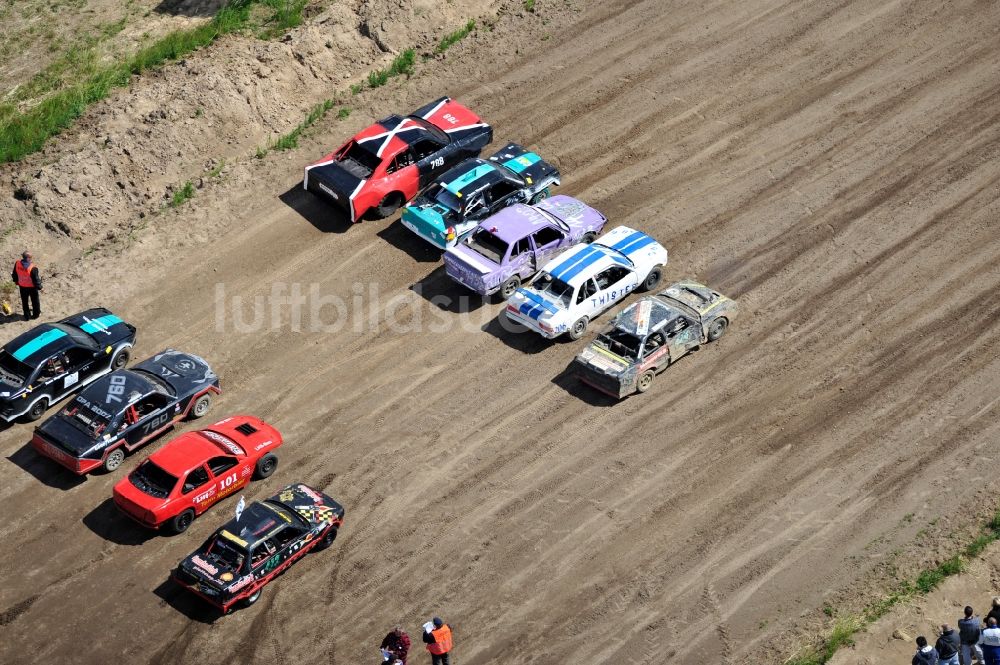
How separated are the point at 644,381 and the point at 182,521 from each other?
991 centimetres

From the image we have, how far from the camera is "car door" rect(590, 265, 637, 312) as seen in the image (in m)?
28.3

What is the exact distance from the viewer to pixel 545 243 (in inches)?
1165

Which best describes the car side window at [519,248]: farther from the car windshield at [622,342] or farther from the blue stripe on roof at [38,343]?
the blue stripe on roof at [38,343]

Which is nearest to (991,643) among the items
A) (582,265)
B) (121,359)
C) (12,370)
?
(582,265)

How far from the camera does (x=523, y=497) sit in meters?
25.0

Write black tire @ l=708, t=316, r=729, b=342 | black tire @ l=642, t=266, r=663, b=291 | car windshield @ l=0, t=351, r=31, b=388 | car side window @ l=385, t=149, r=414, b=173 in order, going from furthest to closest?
car side window @ l=385, t=149, r=414, b=173, black tire @ l=642, t=266, r=663, b=291, black tire @ l=708, t=316, r=729, b=342, car windshield @ l=0, t=351, r=31, b=388

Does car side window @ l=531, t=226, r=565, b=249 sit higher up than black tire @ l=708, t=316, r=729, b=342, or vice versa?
car side window @ l=531, t=226, r=565, b=249

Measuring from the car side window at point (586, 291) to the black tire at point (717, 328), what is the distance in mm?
2731

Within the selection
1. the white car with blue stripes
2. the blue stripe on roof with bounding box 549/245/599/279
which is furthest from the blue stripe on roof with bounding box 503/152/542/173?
the blue stripe on roof with bounding box 549/245/599/279

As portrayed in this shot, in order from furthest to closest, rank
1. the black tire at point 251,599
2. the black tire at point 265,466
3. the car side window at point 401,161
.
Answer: the car side window at point 401,161 < the black tire at point 265,466 < the black tire at point 251,599

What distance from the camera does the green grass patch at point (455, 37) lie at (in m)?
35.9

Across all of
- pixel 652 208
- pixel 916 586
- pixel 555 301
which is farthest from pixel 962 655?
pixel 652 208

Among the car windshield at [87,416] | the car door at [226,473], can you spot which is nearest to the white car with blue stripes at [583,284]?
the car door at [226,473]

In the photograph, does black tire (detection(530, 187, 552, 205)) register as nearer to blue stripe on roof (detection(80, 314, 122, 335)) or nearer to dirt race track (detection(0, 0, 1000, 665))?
dirt race track (detection(0, 0, 1000, 665))
